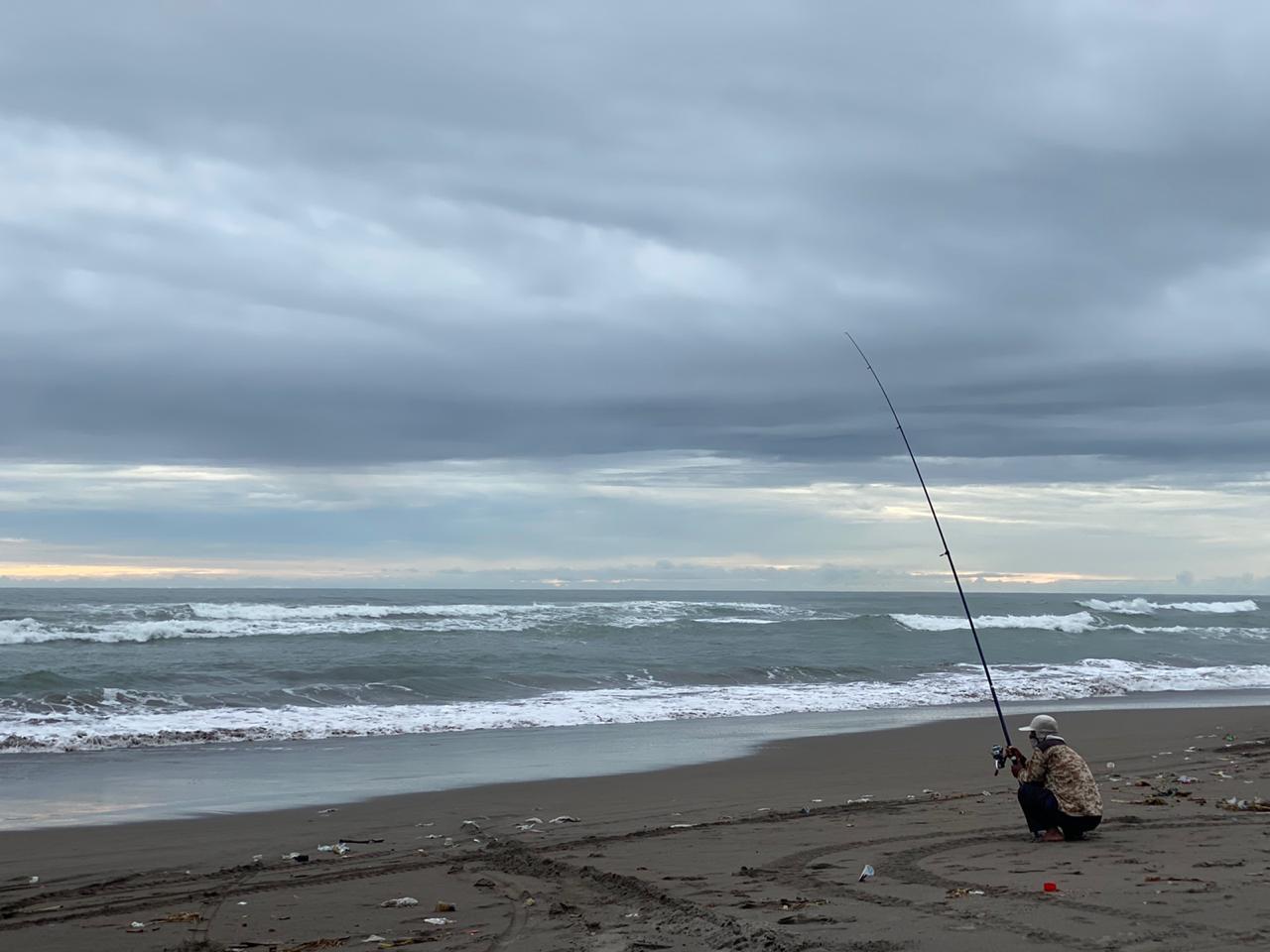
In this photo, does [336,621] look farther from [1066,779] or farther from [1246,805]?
[1066,779]

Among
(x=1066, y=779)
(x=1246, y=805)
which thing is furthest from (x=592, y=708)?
(x=1066, y=779)

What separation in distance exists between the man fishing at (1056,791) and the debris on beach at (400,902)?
3932 mm

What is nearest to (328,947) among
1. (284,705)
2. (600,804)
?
(600,804)

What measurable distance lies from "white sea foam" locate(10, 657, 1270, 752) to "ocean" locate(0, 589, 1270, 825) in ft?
0.20

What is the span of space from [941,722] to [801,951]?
1312cm

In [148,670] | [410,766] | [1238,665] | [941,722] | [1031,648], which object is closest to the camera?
[410,766]

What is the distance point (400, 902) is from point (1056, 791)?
4254mm

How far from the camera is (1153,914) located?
523 centimetres

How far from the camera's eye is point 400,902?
631 cm

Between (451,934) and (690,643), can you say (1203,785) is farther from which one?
(690,643)

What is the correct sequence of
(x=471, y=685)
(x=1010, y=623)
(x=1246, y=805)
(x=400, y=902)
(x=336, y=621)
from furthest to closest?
(x=1010, y=623) → (x=336, y=621) → (x=471, y=685) → (x=1246, y=805) → (x=400, y=902)

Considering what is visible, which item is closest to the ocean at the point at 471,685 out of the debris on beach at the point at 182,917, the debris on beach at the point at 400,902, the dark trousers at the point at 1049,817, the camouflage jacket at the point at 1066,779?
the debris on beach at the point at 182,917

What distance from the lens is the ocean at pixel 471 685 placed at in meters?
13.0

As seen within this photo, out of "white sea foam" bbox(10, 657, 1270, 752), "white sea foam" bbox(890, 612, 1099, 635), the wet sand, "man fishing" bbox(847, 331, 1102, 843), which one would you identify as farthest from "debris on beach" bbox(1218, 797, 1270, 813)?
"white sea foam" bbox(890, 612, 1099, 635)
